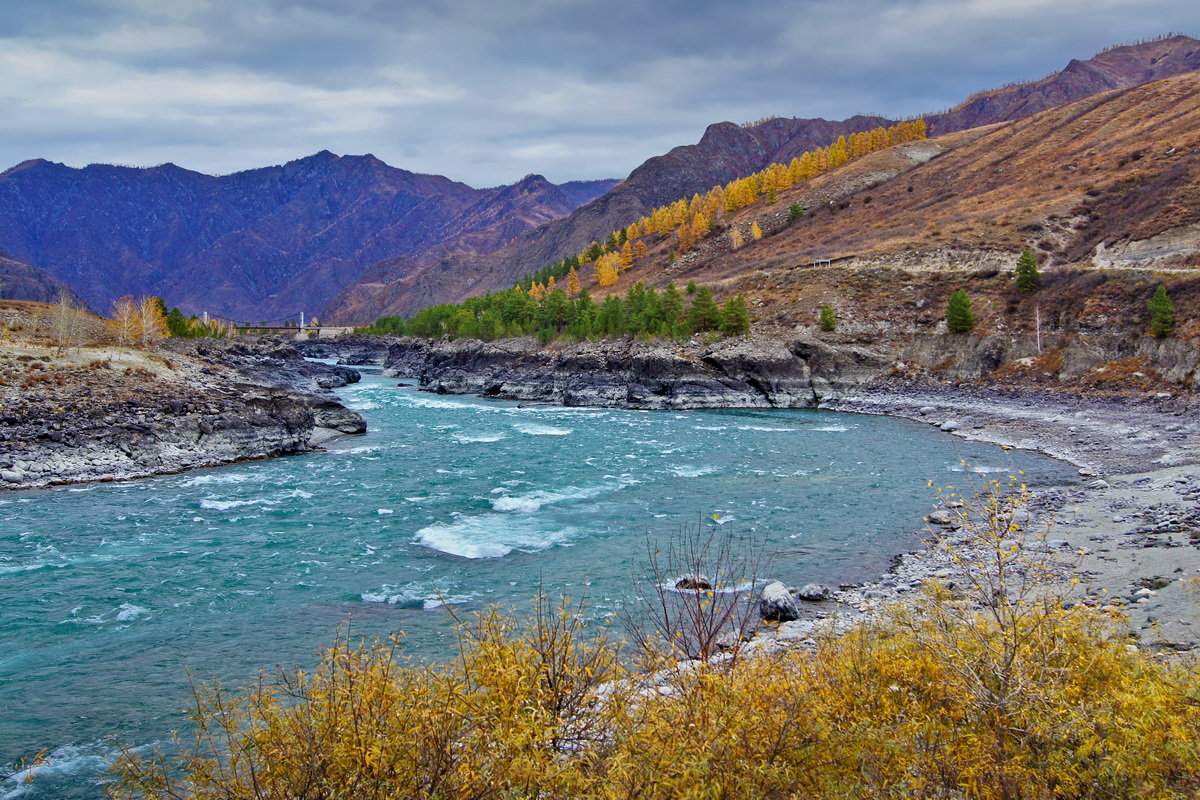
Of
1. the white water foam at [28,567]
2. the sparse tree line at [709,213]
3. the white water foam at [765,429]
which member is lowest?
the white water foam at [28,567]

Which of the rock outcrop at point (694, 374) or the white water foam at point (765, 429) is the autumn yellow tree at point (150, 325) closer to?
the rock outcrop at point (694, 374)

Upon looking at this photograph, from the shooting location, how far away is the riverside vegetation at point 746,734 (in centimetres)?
589

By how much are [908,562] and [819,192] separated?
5556 inches

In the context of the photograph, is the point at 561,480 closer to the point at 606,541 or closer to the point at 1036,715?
the point at 606,541

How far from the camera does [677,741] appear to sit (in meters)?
6.25

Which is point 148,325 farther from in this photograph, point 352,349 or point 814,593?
point 352,349

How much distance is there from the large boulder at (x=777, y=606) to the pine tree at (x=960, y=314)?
57.4 metres

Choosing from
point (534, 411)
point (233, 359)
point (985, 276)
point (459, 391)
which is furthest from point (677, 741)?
point (233, 359)

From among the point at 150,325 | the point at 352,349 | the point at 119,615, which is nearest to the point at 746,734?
the point at 119,615

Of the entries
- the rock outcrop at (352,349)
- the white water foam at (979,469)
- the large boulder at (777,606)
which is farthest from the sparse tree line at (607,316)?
→ the large boulder at (777,606)

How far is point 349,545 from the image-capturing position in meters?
22.2

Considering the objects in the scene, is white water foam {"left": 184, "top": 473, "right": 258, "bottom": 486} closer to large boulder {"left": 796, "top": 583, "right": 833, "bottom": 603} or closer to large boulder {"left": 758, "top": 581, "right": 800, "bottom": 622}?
large boulder {"left": 758, "top": 581, "right": 800, "bottom": 622}

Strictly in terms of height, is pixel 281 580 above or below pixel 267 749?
below

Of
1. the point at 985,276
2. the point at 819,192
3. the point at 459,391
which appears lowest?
the point at 459,391
